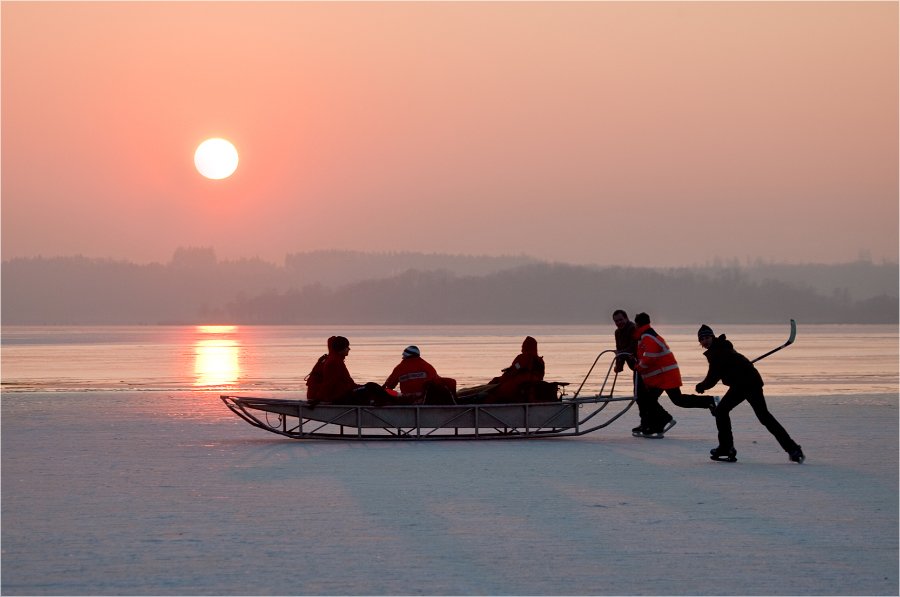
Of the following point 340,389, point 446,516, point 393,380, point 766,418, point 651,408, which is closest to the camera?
point 446,516

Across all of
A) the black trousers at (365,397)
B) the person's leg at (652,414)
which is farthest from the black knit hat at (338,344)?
the person's leg at (652,414)

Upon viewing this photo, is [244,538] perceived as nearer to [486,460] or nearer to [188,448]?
[486,460]

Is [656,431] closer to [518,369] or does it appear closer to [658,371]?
[658,371]

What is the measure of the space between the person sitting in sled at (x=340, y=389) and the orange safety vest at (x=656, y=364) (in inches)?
134

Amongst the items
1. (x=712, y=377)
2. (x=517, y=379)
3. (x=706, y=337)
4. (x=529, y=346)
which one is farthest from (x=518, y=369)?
(x=712, y=377)

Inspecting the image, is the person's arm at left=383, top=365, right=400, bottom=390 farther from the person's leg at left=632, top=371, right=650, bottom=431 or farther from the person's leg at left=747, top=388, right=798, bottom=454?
the person's leg at left=747, top=388, right=798, bottom=454

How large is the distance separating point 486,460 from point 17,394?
49.5ft

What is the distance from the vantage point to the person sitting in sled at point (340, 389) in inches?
486

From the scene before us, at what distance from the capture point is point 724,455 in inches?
424

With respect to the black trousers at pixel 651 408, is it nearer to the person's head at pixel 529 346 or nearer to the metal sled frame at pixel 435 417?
the metal sled frame at pixel 435 417

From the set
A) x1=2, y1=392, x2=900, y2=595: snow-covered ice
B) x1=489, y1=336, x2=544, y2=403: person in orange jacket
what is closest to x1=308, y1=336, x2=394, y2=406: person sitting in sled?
x1=2, y1=392, x2=900, y2=595: snow-covered ice

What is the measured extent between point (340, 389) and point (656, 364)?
4.13m

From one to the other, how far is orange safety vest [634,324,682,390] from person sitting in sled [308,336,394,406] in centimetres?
339

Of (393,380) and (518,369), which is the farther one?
(518,369)
